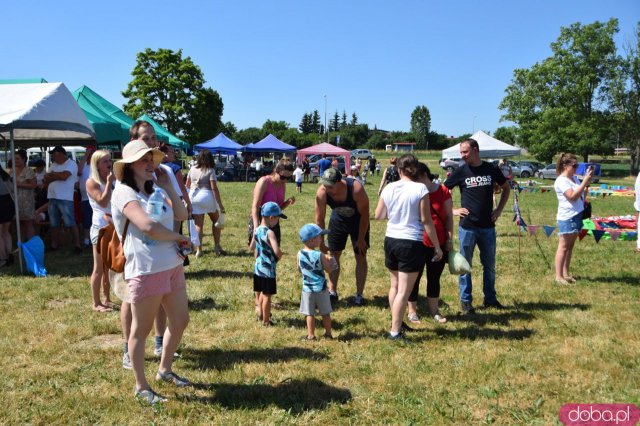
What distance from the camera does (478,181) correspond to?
5.45 metres

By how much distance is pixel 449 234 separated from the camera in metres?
5.26

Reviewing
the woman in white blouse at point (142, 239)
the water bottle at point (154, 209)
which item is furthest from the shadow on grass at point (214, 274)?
the water bottle at point (154, 209)

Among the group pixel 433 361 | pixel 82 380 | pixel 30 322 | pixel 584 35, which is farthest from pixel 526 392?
pixel 584 35

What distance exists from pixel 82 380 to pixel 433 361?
9.10ft

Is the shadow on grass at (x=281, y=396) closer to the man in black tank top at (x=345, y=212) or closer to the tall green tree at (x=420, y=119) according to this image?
the man in black tank top at (x=345, y=212)

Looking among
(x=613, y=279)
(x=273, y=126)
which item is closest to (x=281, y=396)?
(x=613, y=279)

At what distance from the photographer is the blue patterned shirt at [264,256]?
5.00 metres

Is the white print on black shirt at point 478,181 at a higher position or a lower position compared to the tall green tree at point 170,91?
lower

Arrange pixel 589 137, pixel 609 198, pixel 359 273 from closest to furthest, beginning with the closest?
pixel 359 273 → pixel 609 198 → pixel 589 137

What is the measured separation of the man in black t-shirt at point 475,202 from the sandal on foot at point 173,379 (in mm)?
3221

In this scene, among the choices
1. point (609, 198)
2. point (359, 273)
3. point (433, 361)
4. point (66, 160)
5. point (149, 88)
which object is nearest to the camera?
point (433, 361)

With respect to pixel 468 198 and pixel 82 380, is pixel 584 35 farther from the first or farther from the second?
pixel 82 380

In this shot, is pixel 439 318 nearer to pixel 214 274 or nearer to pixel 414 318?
pixel 414 318

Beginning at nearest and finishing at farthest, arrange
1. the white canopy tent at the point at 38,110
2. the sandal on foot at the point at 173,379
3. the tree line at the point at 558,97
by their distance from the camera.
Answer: the sandal on foot at the point at 173,379 < the white canopy tent at the point at 38,110 < the tree line at the point at 558,97
